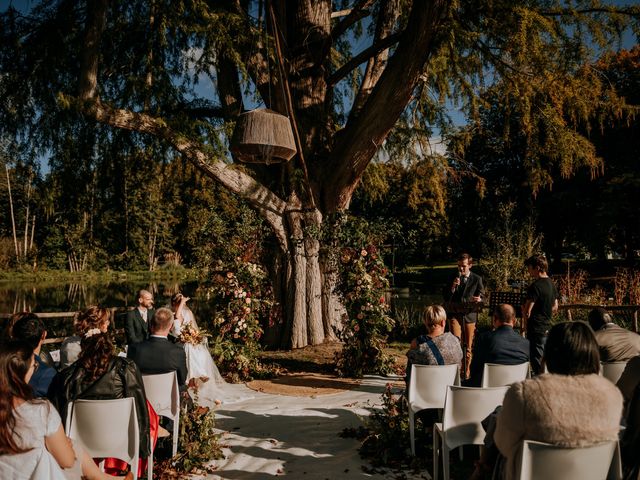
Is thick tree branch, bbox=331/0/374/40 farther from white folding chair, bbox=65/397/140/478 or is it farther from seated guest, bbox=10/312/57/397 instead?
white folding chair, bbox=65/397/140/478

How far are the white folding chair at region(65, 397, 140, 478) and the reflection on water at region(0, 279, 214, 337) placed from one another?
13.5 m

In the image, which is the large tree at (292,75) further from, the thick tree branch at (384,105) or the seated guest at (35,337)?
the seated guest at (35,337)

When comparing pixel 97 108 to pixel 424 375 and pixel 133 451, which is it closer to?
pixel 133 451

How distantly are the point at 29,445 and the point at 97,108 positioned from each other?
5626 millimetres

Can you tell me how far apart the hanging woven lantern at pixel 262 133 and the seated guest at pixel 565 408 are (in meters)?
3.58

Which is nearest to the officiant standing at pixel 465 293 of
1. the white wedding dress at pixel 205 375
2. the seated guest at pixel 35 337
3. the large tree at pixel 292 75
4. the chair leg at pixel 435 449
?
the large tree at pixel 292 75

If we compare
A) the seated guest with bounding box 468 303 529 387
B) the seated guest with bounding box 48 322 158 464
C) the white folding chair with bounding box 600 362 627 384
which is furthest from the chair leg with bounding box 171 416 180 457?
the white folding chair with bounding box 600 362 627 384

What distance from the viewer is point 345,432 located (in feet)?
16.2

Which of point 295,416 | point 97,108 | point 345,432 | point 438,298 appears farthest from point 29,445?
point 438,298

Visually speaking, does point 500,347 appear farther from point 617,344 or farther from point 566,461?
point 566,461

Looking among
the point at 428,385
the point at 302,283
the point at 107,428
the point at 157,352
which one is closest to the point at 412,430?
the point at 428,385

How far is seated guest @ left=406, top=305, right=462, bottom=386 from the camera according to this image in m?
4.28

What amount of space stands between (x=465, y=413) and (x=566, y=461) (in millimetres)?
1271

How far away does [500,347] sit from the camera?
Answer: 411cm
